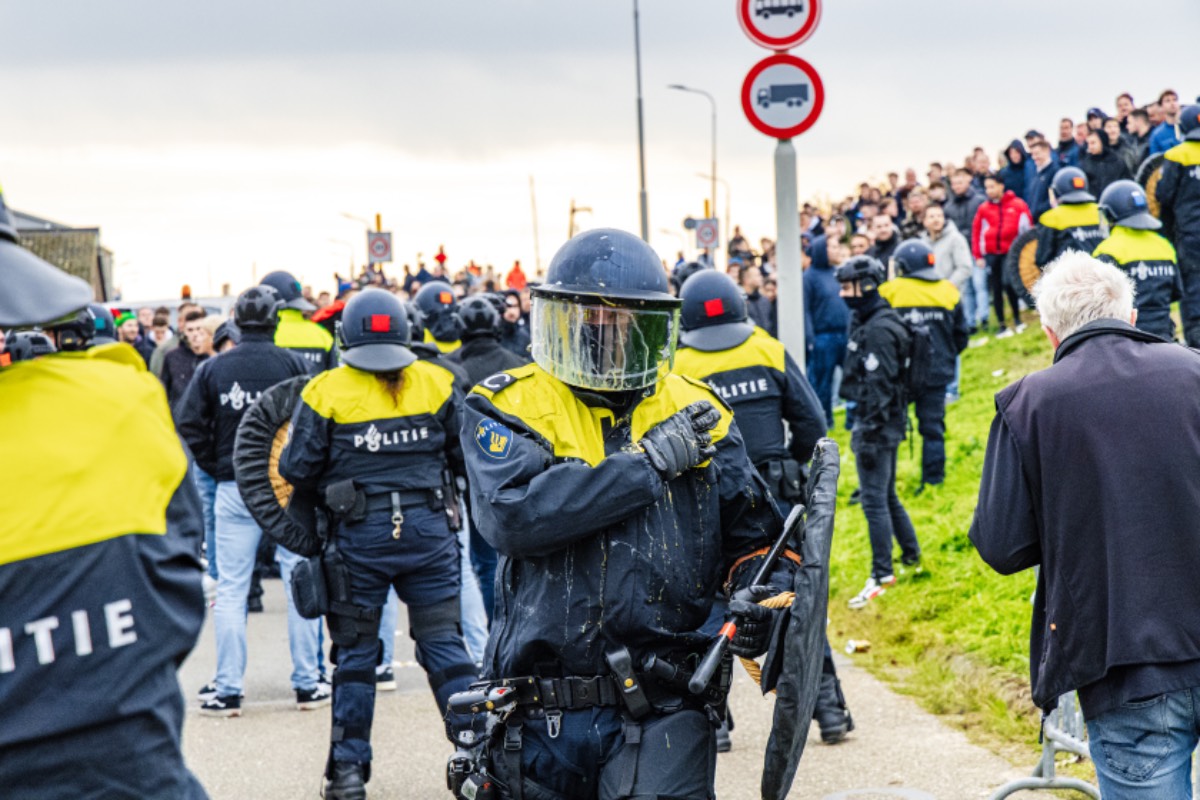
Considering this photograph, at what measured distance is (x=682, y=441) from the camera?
3.37 metres

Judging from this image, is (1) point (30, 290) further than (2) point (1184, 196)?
No

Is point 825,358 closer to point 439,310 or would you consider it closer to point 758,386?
point 439,310

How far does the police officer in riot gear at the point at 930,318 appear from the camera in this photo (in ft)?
36.2

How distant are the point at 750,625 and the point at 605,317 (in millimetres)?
838

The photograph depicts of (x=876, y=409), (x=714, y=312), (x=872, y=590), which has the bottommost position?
(x=872, y=590)

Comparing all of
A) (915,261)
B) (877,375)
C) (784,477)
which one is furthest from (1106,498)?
(915,261)

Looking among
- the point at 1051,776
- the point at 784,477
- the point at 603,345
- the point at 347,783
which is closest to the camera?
the point at 603,345

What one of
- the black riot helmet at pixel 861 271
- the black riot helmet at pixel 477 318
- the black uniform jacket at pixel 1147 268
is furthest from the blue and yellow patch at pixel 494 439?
the black uniform jacket at pixel 1147 268

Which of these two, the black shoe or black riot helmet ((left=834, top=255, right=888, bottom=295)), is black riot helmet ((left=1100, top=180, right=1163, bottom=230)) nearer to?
black riot helmet ((left=834, top=255, right=888, bottom=295))

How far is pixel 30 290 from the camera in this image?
7.51 ft

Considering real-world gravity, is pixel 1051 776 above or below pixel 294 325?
below

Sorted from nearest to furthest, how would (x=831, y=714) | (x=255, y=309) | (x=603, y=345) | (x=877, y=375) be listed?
1. (x=603, y=345)
2. (x=831, y=714)
3. (x=255, y=309)
4. (x=877, y=375)

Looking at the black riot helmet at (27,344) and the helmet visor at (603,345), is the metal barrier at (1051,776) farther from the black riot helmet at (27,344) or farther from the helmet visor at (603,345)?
the black riot helmet at (27,344)

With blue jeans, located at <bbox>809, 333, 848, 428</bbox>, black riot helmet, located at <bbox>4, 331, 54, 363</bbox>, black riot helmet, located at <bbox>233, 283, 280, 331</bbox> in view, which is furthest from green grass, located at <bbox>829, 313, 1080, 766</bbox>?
black riot helmet, located at <bbox>4, 331, 54, 363</bbox>
